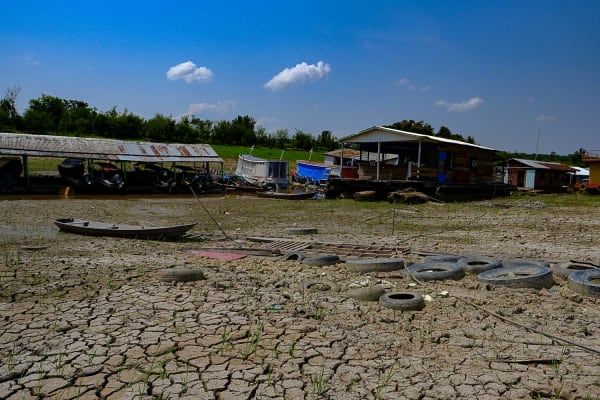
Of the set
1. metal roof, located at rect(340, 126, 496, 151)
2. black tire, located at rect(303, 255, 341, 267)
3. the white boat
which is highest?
metal roof, located at rect(340, 126, 496, 151)

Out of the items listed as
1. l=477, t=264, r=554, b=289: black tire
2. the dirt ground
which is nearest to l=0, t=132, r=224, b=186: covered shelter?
the dirt ground

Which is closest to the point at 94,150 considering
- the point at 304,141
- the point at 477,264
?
the point at 477,264

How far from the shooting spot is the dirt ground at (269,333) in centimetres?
376

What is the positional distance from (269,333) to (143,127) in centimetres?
6583

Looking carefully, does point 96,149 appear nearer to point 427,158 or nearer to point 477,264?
point 427,158

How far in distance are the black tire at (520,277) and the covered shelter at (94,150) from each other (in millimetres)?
26655

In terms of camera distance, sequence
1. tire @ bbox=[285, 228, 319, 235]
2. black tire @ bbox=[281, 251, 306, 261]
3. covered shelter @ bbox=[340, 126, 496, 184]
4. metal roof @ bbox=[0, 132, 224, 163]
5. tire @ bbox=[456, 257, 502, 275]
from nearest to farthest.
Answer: tire @ bbox=[456, 257, 502, 275] < black tire @ bbox=[281, 251, 306, 261] < tire @ bbox=[285, 228, 319, 235] < covered shelter @ bbox=[340, 126, 496, 184] < metal roof @ bbox=[0, 132, 224, 163]

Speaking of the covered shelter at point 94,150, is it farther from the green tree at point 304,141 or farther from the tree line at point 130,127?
the green tree at point 304,141

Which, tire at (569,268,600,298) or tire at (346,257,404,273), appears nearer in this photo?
tire at (569,268,600,298)

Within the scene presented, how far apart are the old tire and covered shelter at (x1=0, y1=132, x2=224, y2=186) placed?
25.9 m

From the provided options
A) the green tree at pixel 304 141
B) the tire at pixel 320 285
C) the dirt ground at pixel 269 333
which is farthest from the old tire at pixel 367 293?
the green tree at pixel 304 141

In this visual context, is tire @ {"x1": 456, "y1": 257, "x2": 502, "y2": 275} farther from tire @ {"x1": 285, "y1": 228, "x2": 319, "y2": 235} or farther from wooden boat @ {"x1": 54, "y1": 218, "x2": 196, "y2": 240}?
wooden boat @ {"x1": 54, "y1": 218, "x2": 196, "y2": 240}

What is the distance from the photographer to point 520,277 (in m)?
6.81

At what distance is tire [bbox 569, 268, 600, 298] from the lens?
634 centimetres
